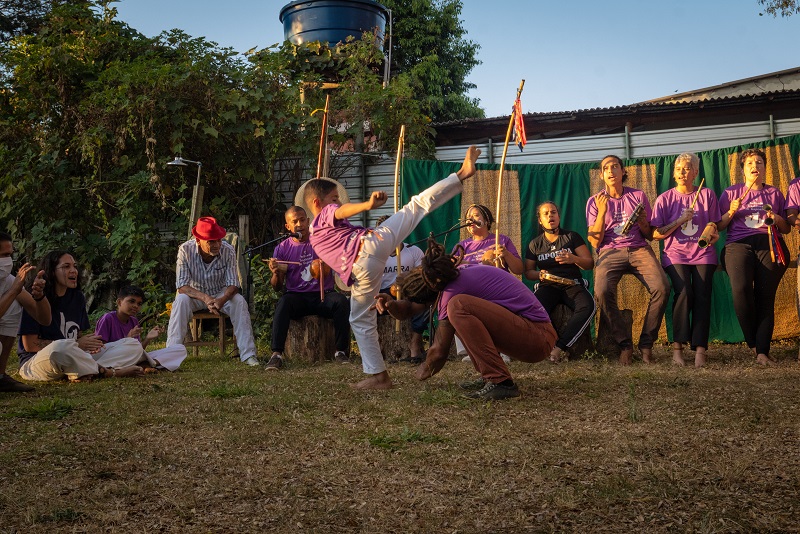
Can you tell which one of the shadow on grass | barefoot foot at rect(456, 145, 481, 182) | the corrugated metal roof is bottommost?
the shadow on grass

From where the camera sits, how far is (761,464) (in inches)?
141

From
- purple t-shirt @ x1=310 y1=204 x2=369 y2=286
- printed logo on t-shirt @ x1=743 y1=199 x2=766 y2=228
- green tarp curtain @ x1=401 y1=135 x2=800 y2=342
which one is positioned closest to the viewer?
purple t-shirt @ x1=310 y1=204 x2=369 y2=286

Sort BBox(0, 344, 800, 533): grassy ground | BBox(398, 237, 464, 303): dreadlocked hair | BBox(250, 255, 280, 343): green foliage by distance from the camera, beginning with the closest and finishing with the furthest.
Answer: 1. BBox(0, 344, 800, 533): grassy ground
2. BBox(398, 237, 464, 303): dreadlocked hair
3. BBox(250, 255, 280, 343): green foliage

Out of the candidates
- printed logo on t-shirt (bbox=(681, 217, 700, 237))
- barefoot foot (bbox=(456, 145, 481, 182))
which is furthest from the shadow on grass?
printed logo on t-shirt (bbox=(681, 217, 700, 237))

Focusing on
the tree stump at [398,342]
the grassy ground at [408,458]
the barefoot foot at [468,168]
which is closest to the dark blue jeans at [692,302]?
the grassy ground at [408,458]

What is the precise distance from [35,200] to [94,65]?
2.17 m

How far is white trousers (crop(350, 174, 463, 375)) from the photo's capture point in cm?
567

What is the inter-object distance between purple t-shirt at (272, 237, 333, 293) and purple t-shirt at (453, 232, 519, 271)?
1.42 m

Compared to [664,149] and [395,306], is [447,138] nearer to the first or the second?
[664,149]

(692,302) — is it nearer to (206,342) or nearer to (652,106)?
(206,342)

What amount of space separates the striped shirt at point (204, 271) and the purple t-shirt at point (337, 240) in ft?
8.69

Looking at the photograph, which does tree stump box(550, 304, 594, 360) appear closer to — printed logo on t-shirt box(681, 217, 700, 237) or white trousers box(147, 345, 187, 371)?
printed logo on t-shirt box(681, 217, 700, 237)

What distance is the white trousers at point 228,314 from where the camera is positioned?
820 cm

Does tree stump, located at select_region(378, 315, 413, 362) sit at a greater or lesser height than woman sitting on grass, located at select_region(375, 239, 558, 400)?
lesser
